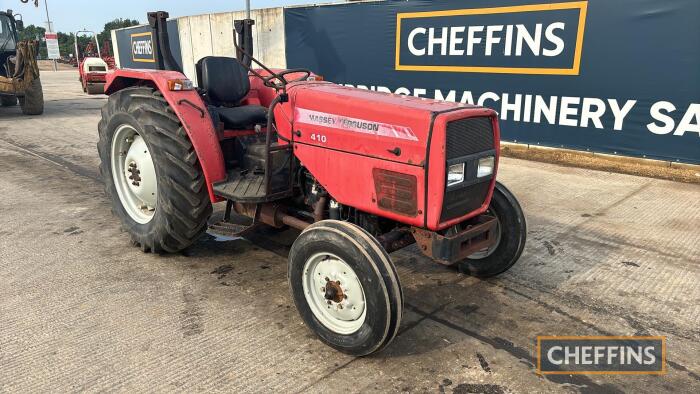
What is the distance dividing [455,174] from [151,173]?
7.81 ft

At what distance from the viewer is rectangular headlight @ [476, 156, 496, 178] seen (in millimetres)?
2713

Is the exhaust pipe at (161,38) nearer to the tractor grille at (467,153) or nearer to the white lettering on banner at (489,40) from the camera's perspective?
the tractor grille at (467,153)

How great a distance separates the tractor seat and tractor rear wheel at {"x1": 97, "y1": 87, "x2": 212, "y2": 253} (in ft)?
1.14

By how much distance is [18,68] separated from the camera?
10.9 meters

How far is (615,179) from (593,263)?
2957 mm

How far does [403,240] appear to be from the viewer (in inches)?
115

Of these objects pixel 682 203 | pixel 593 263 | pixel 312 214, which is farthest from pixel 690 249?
pixel 312 214

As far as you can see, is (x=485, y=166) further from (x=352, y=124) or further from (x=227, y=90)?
(x=227, y=90)

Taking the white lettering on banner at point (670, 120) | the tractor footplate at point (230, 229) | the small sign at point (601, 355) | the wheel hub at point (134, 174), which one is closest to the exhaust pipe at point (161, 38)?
the wheel hub at point (134, 174)

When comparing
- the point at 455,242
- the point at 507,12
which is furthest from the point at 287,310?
the point at 507,12

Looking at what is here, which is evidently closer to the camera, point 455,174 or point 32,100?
point 455,174

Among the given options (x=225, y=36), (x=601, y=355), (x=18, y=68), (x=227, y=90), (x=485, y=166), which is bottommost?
(x=601, y=355)

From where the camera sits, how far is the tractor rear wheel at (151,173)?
335 centimetres

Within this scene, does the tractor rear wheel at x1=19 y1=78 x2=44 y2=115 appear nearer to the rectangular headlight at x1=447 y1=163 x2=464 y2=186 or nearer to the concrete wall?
the concrete wall
